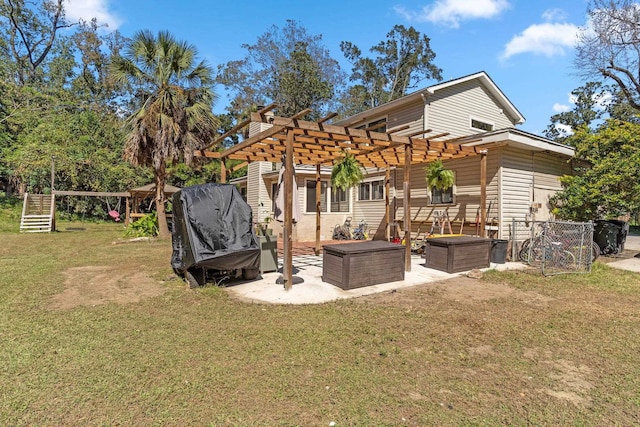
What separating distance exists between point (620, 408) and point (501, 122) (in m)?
13.2

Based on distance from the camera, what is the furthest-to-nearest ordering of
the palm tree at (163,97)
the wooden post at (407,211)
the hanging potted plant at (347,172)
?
the palm tree at (163,97)
the hanging potted plant at (347,172)
the wooden post at (407,211)

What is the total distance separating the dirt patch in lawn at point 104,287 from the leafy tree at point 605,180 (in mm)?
10557

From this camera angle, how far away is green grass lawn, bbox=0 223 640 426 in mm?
2213

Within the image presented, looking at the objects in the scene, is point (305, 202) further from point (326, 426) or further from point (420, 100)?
point (326, 426)

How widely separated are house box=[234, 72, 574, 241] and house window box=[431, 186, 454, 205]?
29 millimetres

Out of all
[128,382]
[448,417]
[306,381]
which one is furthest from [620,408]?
[128,382]

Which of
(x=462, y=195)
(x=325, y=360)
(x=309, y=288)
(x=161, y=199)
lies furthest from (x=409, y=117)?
(x=325, y=360)

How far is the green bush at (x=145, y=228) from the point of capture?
45.0ft

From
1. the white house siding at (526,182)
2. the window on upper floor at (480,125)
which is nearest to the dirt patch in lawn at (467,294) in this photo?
the white house siding at (526,182)

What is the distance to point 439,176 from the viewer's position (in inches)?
331

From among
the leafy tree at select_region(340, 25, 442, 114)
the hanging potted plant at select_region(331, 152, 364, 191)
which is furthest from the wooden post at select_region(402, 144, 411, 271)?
the leafy tree at select_region(340, 25, 442, 114)

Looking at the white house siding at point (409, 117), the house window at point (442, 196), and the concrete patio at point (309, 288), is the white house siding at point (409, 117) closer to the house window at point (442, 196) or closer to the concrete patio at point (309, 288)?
the house window at point (442, 196)

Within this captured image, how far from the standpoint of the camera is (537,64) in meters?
11.9

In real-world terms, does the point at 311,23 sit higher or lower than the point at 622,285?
higher
